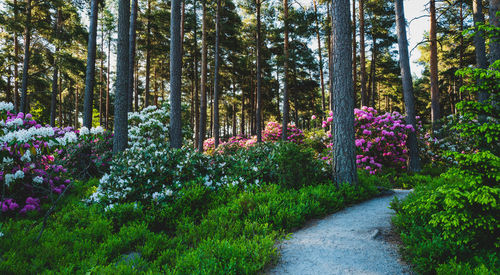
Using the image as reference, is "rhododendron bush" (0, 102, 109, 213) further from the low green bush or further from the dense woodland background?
the dense woodland background

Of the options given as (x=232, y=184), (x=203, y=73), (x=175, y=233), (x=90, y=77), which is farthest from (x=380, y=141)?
(x=90, y=77)

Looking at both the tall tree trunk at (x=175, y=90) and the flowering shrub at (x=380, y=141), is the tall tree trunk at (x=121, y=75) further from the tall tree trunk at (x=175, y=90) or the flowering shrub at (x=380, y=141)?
the flowering shrub at (x=380, y=141)

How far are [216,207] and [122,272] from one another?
2.14m

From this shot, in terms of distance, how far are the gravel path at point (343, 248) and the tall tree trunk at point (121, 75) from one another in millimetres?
6146

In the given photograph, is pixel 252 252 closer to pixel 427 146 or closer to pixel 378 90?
pixel 427 146

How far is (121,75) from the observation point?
23.7ft

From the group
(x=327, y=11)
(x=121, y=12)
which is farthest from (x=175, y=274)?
(x=327, y=11)

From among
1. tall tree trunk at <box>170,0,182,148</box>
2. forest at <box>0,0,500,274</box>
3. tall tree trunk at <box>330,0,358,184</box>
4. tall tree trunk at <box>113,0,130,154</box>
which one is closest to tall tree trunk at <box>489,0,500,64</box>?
forest at <box>0,0,500,274</box>

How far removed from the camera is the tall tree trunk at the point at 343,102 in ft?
17.6

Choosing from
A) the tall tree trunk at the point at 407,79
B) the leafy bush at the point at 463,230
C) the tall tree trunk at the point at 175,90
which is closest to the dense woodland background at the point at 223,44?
the tall tree trunk at the point at 407,79

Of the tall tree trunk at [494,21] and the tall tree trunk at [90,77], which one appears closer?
the tall tree trunk at [494,21]

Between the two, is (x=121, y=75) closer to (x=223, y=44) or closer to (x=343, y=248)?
(x=343, y=248)

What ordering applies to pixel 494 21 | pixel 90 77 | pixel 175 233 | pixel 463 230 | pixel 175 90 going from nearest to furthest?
pixel 463 230 < pixel 175 233 < pixel 494 21 < pixel 175 90 < pixel 90 77

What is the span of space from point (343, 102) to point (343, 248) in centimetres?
325
